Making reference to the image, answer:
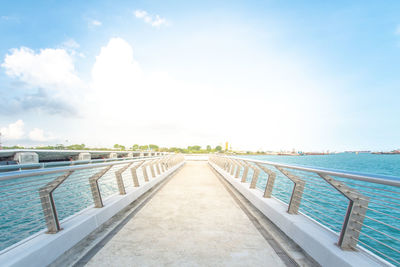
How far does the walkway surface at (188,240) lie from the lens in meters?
2.96

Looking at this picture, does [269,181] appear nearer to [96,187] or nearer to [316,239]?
[316,239]

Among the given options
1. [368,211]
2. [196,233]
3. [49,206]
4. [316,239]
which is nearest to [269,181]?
[316,239]

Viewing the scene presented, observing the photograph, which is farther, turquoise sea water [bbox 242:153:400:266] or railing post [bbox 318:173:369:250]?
railing post [bbox 318:173:369:250]

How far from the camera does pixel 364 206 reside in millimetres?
2637

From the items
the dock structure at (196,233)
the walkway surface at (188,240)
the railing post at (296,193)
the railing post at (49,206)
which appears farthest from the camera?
the railing post at (296,193)

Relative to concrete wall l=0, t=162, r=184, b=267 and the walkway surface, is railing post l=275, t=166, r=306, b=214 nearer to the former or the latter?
the walkway surface

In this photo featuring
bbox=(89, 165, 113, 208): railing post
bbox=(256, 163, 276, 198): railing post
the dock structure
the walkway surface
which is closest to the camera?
the dock structure

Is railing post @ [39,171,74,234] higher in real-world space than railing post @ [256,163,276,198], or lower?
lower

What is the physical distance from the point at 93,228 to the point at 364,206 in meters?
4.38

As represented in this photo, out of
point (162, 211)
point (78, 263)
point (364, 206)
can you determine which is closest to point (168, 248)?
point (78, 263)

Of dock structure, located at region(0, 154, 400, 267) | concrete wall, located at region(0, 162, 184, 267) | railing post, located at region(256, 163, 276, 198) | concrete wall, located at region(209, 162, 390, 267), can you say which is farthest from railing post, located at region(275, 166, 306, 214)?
concrete wall, located at region(0, 162, 184, 267)

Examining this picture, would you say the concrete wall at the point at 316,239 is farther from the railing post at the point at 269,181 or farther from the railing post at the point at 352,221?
the railing post at the point at 269,181

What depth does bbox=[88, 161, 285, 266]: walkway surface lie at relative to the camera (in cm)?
296

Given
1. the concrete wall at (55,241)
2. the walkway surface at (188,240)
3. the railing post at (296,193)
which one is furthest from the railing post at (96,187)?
the railing post at (296,193)
